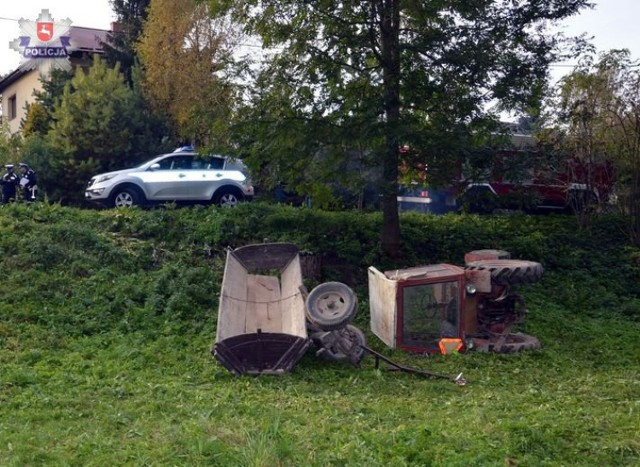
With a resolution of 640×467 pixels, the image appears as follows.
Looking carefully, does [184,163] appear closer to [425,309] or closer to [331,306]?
[425,309]

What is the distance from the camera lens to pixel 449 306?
1139 centimetres

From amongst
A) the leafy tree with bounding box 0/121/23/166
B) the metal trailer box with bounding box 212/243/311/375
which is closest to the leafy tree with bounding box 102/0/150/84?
the leafy tree with bounding box 0/121/23/166

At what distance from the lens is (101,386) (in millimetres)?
8656

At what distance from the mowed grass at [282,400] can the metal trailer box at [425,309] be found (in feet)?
1.08

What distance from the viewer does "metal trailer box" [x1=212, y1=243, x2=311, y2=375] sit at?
31.3ft

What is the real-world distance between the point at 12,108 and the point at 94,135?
→ 21288 millimetres

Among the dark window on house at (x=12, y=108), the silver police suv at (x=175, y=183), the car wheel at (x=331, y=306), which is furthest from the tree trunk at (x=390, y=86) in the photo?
the dark window on house at (x=12, y=108)

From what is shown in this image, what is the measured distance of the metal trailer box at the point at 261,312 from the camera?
9.55 metres

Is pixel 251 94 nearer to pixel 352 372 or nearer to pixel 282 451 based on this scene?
pixel 352 372

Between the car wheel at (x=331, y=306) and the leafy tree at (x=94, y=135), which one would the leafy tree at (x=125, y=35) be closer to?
the leafy tree at (x=94, y=135)

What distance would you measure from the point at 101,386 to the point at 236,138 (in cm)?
649

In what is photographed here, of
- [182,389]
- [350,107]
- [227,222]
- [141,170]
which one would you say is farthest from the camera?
[141,170]

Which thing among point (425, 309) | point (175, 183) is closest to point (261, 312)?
point (425, 309)

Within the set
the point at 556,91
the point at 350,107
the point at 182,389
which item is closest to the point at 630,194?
the point at 556,91
